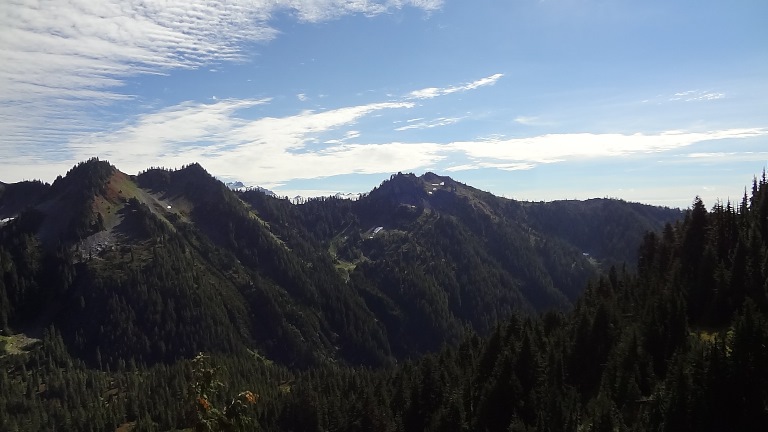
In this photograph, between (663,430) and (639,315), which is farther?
(639,315)

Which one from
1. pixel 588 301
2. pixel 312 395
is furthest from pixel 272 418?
pixel 588 301

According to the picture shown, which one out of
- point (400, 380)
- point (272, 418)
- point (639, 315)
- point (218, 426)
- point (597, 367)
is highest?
point (218, 426)

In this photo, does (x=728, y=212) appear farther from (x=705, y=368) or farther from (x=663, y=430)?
(x=663, y=430)

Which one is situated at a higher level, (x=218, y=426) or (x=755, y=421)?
(x=218, y=426)

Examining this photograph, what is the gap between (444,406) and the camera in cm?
11731

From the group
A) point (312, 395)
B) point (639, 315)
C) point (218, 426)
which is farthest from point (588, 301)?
point (218, 426)

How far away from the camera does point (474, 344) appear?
508 feet

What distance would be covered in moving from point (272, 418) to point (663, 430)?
131 metres

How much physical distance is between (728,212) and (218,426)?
15127 centimetres

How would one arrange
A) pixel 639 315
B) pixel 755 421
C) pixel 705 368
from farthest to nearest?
pixel 639 315
pixel 705 368
pixel 755 421

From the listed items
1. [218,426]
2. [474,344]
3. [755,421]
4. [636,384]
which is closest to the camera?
[218,426]

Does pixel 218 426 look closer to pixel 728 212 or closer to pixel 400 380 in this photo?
pixel 400 380

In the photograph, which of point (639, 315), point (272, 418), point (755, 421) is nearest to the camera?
point (755, 421)

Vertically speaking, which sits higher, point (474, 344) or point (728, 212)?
point (728, 212)
